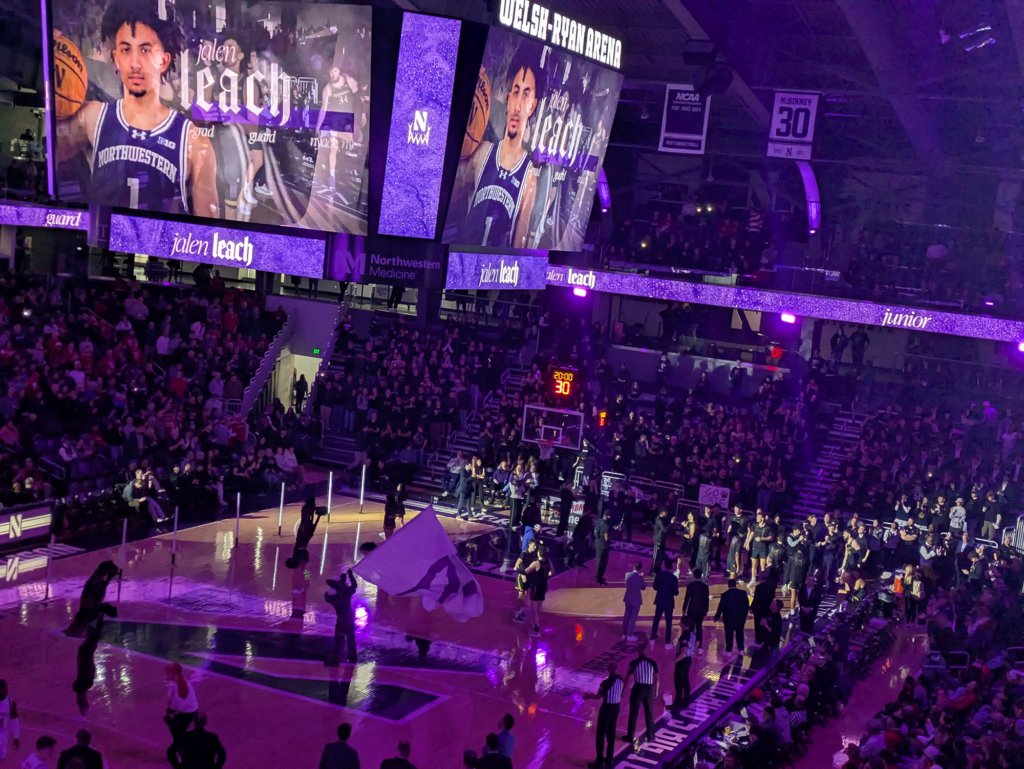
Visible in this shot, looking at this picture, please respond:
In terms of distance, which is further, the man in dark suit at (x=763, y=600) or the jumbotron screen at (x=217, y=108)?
the man in dark suit at (x=763, y=600)

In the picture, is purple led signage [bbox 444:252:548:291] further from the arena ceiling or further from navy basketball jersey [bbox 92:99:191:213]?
navy basketball jersey [bbox 92:99:191:213]

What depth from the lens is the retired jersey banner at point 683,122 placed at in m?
26.7

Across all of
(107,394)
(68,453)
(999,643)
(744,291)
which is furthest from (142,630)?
(744,291)

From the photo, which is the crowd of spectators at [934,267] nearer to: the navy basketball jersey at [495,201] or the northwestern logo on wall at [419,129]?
the navy basketball jersey at [495,201]

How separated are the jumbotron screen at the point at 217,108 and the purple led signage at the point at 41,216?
1285 cm

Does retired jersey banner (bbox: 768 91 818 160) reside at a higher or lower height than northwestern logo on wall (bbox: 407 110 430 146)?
higher

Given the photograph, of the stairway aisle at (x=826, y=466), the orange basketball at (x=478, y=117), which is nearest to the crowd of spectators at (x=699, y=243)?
the stairway aisle at (x=826, y=466)

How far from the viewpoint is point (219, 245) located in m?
20.5

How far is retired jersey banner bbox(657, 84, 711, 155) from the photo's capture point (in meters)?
26.7

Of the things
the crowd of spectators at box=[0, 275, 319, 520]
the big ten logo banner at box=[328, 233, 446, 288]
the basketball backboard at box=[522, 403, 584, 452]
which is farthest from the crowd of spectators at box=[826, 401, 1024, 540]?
the crowd of spectators at box=[0, 275, 319, 520]

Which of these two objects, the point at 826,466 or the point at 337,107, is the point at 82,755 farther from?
the point at 826,466

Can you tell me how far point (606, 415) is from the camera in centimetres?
3062

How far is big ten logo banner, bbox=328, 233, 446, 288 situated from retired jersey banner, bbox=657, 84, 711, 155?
372 inches

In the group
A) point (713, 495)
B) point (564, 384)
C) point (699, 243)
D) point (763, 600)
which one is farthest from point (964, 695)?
point (699, 243)
